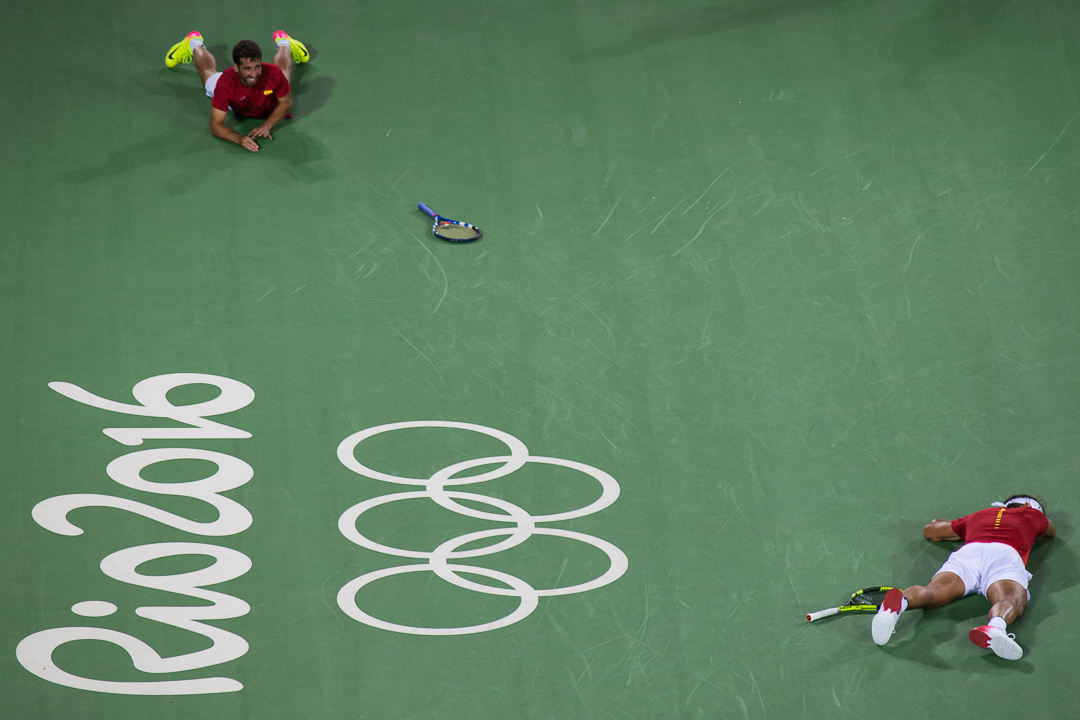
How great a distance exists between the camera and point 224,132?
788 centimetres

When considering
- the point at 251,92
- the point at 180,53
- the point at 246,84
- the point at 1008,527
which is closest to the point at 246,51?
the point at 246,84

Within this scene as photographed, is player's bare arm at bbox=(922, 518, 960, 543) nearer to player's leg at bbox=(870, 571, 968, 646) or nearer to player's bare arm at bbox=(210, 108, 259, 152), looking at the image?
player's leg at bbox=(870, 571, 968, 646)

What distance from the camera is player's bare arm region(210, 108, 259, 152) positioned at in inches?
309

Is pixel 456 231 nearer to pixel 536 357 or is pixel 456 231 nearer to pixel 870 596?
pixel 536 357

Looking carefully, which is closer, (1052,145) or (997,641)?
(997,641)

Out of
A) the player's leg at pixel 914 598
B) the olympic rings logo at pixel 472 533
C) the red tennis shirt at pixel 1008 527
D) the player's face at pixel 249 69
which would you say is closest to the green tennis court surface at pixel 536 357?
the olympic rings logo at pixel 472 533

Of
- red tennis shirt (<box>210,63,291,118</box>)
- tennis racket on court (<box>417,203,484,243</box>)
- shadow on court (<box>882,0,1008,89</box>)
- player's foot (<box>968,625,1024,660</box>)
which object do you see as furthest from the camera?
shadow on court (<box>882,0,1008,89</box>)

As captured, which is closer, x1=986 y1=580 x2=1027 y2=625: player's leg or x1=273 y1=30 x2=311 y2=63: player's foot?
x1=986 y1=580 x2=1027 y2=625: player's leg

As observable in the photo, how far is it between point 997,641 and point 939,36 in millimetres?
5210

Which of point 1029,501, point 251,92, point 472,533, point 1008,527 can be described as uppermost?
point 251,92

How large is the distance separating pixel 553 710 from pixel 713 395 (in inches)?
92.6

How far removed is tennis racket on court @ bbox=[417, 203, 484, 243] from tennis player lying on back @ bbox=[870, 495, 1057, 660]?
3.68 meters

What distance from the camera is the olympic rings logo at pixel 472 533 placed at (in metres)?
6.21

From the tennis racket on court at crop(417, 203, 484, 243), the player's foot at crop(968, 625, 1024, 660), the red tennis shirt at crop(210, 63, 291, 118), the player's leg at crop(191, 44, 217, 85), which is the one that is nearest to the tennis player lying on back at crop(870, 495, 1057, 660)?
the player's foot at crop(968, 625, 1024, 660)
